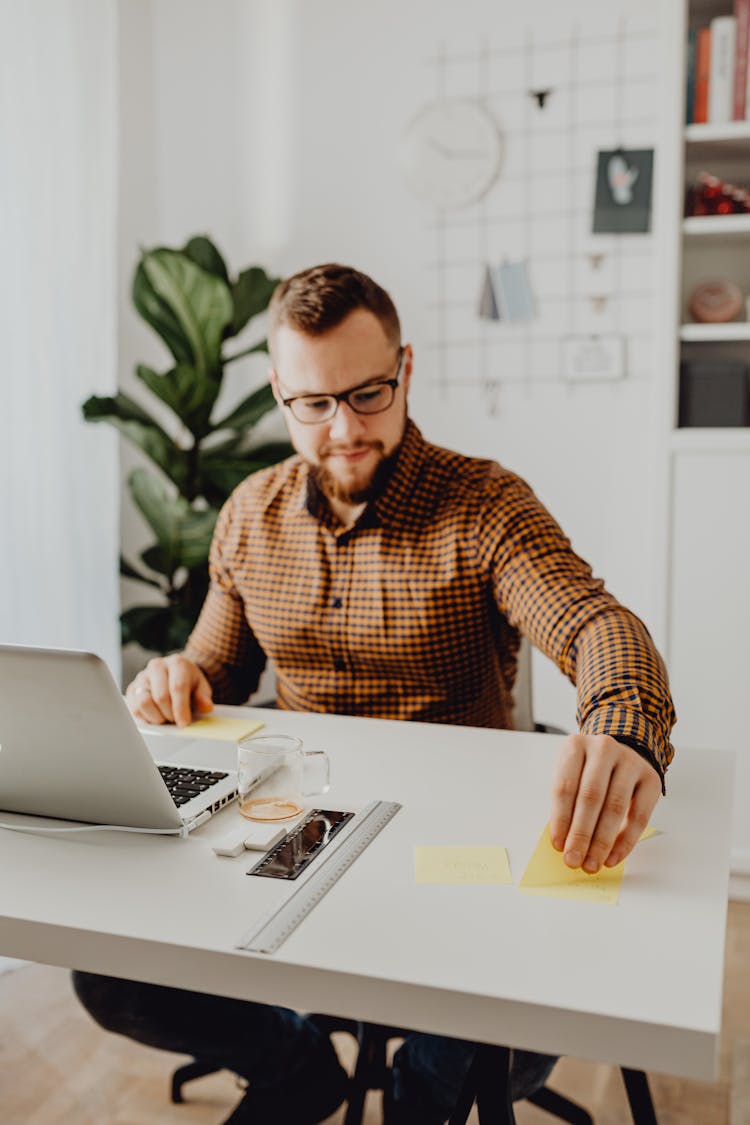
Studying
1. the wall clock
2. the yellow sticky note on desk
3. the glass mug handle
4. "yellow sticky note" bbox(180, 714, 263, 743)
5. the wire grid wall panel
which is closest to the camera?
the yellow sticky note on desk

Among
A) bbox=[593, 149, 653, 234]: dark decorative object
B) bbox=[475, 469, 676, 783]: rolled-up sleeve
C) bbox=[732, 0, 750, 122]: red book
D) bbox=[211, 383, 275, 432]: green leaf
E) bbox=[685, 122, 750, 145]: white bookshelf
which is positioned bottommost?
bbox=[475, 469, 676, 783]: rolled-up sleeve

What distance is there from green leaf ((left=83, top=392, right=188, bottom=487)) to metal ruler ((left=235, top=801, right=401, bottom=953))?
5.24ft

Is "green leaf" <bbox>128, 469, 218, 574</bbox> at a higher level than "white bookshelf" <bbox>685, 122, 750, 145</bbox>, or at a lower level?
lower

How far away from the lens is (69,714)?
98 cm

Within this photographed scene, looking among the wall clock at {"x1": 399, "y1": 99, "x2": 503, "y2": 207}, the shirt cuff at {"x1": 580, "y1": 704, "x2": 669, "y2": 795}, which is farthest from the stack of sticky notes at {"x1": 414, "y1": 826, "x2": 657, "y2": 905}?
the wall clock at {"x1": 399, "y1": 99, "x2": 503, "y2": 207}

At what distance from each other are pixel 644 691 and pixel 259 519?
80cm

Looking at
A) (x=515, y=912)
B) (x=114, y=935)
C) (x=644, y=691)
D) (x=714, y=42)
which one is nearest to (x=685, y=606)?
(x=714, y=42)

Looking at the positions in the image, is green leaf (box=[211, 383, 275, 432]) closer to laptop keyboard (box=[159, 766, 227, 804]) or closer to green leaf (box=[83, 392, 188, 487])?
green leaf (box=[83, 392, 188, 487])

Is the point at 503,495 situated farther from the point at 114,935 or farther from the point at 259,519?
the point at 114,935

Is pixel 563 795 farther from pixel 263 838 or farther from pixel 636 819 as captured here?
pixel 263 838

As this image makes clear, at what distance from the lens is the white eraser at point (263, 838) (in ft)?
3.30

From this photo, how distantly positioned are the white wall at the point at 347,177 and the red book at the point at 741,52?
1.07 ft

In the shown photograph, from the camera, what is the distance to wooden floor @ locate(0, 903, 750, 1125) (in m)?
1.73

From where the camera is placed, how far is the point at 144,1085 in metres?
1.82
